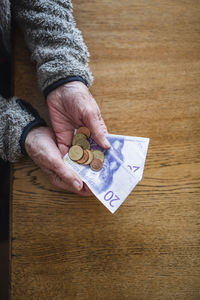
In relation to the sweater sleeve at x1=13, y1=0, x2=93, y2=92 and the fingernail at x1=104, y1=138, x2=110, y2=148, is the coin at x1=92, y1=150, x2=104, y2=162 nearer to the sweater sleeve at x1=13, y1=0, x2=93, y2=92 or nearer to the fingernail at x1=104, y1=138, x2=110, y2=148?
the fingernail at x1=104, y1=138, x2=110, y2=148

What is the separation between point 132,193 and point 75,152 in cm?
24

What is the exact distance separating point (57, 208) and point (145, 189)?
0.30 metres

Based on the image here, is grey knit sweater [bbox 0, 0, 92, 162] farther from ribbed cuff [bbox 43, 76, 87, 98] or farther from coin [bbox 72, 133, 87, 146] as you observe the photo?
coin [bbox 72, 133, 87, 146]

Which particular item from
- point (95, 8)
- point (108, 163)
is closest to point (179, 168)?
point (108, 163)

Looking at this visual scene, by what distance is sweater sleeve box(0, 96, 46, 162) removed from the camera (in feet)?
2.21

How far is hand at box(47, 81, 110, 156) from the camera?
2.23ft

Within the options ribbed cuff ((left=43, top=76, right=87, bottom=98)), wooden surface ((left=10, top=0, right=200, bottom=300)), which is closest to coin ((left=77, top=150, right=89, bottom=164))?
wooden surface ((left=10, top=0, right=200, bottom=300))

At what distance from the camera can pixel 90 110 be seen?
2.22 feet

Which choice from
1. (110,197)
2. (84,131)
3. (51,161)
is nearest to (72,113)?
(84,131)

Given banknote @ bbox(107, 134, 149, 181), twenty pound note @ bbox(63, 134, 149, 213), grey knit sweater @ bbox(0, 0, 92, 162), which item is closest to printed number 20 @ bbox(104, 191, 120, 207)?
twenty pound note @ bbox(63, 134, 149, 213)

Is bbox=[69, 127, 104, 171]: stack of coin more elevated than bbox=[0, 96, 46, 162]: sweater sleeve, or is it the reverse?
bbox=[0, 96, 46, 162]: sweater sleeve

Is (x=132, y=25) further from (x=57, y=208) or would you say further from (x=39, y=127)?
(x=57, y=208)

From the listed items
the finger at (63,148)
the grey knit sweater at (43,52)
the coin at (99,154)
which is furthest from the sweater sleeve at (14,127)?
the coin at (99,154)

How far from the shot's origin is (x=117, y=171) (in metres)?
0.70
